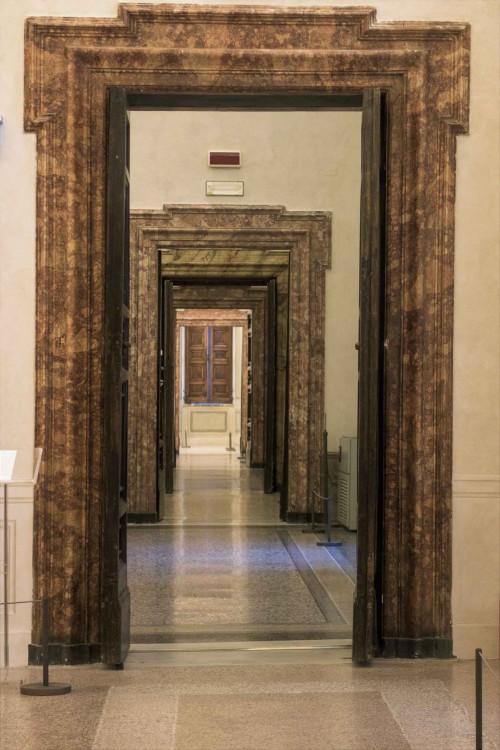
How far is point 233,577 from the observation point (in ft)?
26.8

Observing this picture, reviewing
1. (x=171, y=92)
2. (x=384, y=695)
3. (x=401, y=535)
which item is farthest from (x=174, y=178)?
(x=384, y=695)

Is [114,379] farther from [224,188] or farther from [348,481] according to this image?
[224,188]

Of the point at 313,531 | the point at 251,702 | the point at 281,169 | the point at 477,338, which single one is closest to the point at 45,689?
the point at 251,702

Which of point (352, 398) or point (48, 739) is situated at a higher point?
point (352, 398)

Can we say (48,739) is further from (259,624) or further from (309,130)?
(309,130)

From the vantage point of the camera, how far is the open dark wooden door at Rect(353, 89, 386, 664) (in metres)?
5.46

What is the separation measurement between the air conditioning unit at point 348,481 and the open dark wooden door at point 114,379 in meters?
5.18

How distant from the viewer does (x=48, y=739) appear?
426 centimetres

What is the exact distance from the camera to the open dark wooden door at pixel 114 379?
5367 mm

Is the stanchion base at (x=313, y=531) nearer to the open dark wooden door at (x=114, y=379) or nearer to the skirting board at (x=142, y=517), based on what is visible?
the skirting board at (x=142, y=517)

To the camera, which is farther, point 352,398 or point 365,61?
point 352,398

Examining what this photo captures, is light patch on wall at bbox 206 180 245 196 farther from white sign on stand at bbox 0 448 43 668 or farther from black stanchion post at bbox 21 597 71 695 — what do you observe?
black stanchion post at bbox 21 597 71 695

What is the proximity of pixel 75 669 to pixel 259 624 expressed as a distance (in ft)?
4.99

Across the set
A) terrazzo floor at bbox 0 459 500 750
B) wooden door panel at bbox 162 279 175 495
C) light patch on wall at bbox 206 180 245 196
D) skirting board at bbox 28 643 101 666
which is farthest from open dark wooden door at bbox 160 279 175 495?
skirting board at bbox 28 643 101 666
